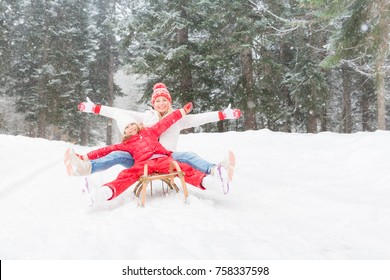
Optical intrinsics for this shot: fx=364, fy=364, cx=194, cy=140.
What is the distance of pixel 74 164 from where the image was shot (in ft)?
13.8

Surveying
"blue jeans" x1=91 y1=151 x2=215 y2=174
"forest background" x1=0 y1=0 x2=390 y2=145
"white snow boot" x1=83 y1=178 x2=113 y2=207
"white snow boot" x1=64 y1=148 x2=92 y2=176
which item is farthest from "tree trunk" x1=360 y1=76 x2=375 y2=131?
"white snow boot" x1=83 y1=178 x2=113 y2=207

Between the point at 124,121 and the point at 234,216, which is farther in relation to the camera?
the point at 124,121

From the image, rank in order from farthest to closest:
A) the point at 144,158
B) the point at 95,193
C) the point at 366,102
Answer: the point at 366,102, the point at 144,158, the point at 95,193

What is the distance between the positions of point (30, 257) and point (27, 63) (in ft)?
76.1

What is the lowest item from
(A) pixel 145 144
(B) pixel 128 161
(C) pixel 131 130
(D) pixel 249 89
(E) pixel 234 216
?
(E) pixel 234 216

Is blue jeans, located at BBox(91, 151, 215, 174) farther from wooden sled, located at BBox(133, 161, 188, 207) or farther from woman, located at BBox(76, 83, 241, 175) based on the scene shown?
wooden sled, located at BBox(133, 161, 188, 207)

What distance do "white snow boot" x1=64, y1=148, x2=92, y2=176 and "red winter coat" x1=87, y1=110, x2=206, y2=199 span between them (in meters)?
0.38

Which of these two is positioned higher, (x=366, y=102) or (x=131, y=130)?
(x=366, y=102)

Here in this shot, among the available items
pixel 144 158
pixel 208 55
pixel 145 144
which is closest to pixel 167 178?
pixel 144 158

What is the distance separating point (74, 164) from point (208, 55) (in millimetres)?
10959

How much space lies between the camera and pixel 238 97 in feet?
48.5

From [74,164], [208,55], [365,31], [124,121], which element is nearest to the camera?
[74,164]

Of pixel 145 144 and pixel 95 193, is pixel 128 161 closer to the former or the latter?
pixel 145 144

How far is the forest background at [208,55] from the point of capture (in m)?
8.91
